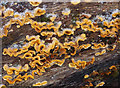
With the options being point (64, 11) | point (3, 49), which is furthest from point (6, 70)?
point (64, 11)

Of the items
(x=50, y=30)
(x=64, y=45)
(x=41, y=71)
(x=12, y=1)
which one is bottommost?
(x=41, y=71)

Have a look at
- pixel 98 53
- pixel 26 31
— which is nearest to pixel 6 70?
pixel 26 31

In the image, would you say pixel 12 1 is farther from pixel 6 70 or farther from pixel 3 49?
pixel 6 70

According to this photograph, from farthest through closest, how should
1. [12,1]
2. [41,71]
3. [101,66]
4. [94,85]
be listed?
[94,85] → [101,66] → [41,71] → [12,1]

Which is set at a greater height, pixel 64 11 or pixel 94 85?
pixel 64 11

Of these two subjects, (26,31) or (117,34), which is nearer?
(26,31)

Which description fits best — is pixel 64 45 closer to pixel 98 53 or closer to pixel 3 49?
pixel 98 53

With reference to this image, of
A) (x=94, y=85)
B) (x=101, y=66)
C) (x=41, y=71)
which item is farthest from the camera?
(x=94, y=85)

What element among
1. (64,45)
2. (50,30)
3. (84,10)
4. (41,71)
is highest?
(84,10)

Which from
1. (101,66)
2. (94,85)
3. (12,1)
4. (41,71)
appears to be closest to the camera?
(12,1)
